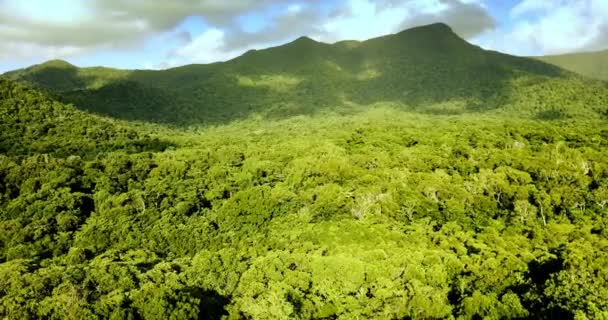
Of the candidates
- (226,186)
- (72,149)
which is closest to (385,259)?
(226,186)

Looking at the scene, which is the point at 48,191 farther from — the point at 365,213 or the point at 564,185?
the point at 564,185

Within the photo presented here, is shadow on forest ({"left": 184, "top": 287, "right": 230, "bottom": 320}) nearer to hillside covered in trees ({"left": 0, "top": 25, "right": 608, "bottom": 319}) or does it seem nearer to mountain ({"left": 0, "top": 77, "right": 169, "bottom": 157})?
hillside covered in trees ({"left": 0, "top": 25, "right": 608, "bottom": 319})

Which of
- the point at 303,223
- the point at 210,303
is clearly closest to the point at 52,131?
the point at 303,223

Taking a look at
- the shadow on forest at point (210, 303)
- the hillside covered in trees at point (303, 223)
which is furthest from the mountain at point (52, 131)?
the shadow on forest at point (210, 303)

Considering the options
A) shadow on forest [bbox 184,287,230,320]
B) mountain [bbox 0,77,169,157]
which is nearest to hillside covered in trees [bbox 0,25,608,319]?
shadow on forest [bbox 184,287,230,320]

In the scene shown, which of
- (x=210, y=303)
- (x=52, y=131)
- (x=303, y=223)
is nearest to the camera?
(x=210, y=303)

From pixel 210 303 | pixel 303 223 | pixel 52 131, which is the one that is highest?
pixel 52 131

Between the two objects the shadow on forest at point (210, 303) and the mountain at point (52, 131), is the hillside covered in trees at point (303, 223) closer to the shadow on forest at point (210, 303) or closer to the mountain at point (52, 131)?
the shadow on forest at point (210, 303)

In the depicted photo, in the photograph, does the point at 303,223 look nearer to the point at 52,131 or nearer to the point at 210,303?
the point at 210,303
